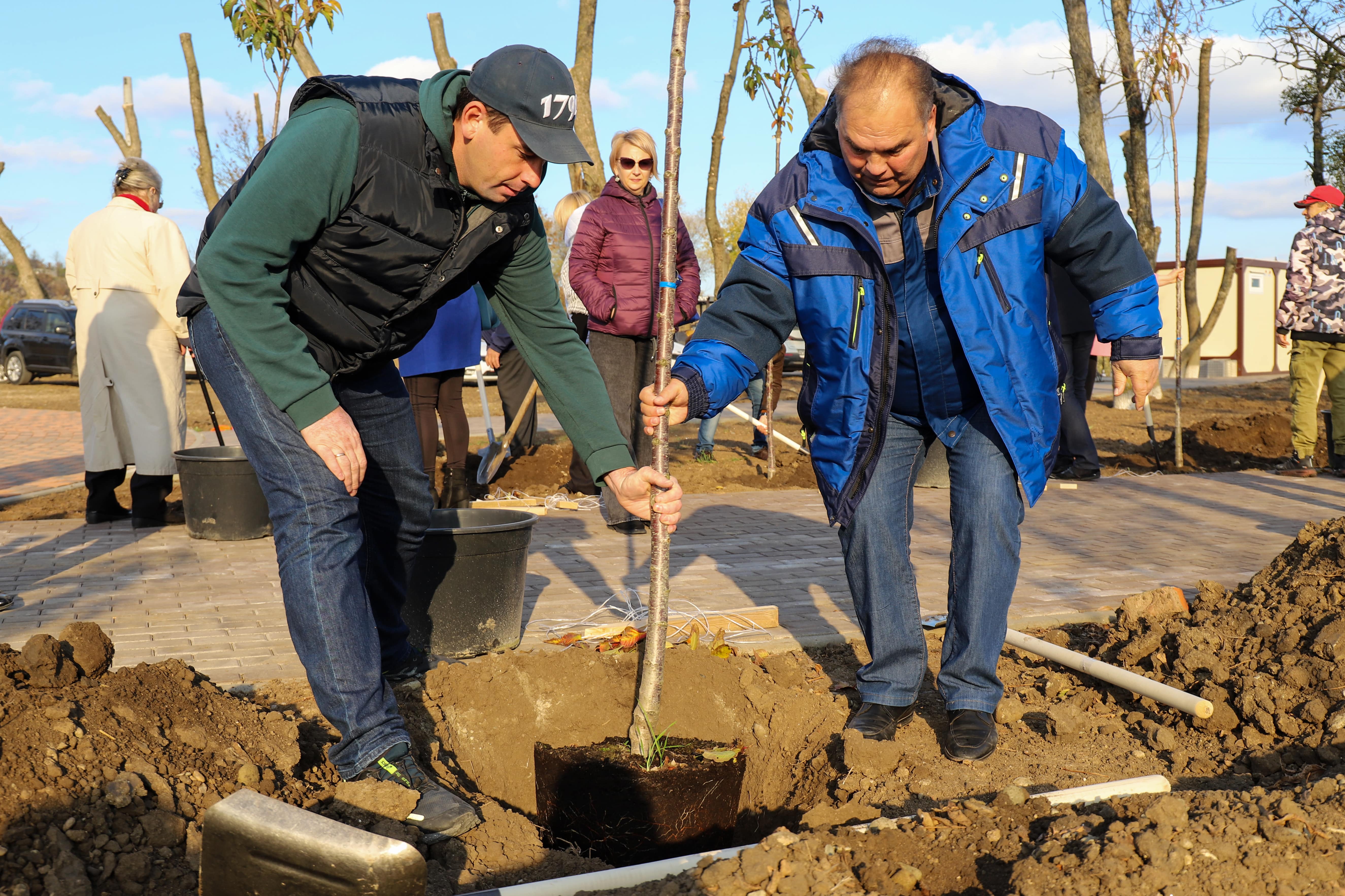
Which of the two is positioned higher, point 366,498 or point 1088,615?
point 366,498

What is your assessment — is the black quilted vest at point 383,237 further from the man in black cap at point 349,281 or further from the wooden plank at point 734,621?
the wooden plank at point 734,621

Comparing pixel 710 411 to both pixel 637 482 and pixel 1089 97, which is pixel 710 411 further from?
pixel 1089 97

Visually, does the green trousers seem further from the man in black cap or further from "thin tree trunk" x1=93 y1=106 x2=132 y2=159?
"thin tree trunk" x1=93 y1=106 x2=132 y2=159

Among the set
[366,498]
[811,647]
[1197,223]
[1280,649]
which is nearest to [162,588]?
[366,498]

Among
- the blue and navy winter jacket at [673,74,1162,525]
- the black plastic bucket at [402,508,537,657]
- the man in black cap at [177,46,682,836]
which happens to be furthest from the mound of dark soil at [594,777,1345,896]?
the black plastic bucket at [402,508,537,657]

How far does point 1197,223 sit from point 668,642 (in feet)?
45.0

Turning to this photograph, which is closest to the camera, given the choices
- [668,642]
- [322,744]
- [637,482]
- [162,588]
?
[637,482]

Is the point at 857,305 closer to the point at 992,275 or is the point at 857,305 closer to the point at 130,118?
the point at 992,275

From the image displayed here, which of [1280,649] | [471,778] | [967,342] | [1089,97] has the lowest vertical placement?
[471,778]

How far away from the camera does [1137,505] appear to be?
7.89 m

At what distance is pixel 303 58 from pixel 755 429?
6134 mm

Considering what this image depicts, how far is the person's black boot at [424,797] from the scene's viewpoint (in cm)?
266

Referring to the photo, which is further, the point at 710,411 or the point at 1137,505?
the point at 1137,505

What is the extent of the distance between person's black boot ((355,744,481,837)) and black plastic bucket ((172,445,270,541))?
12.3ft
